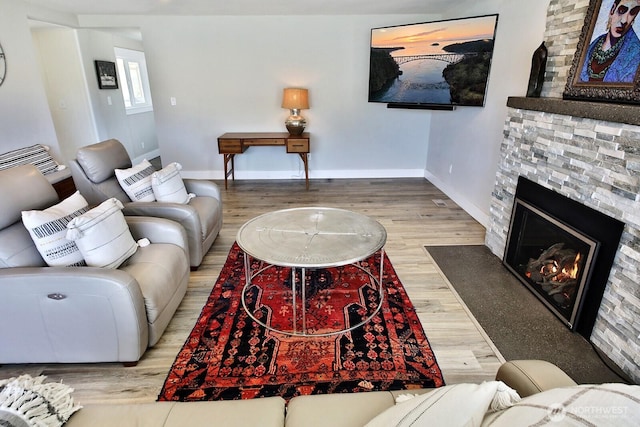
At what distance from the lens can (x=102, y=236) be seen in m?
1.89

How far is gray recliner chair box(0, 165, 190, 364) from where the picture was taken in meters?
1.68

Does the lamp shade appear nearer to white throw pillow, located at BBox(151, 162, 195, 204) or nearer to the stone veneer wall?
white throw pillow, located at BBox(151, 162, 195, 204)

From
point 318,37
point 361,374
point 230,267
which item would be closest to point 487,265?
point 361,374

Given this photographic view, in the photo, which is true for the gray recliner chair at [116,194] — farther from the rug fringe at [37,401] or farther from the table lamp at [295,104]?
the table lamp at [295,104]

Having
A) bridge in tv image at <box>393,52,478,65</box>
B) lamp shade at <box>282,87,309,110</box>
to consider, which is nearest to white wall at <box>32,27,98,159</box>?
lamp shade at <box>282,87,309,110</box>

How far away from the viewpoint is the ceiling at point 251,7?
12.9 feet

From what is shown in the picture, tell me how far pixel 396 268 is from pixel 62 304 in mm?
2171

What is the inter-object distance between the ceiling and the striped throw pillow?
1608 mm

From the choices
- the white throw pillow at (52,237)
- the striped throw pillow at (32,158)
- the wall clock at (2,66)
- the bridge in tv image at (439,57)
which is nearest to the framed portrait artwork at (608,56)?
the bridge in tv image at (439,57)

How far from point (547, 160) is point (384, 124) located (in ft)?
10.5

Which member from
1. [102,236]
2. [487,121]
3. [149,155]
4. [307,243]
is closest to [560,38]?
[487,121]

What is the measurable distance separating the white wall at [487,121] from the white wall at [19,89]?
4.91m

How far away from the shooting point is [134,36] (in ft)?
20.3

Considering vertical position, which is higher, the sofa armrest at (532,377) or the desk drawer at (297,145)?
the desk drawer at (297,145)
